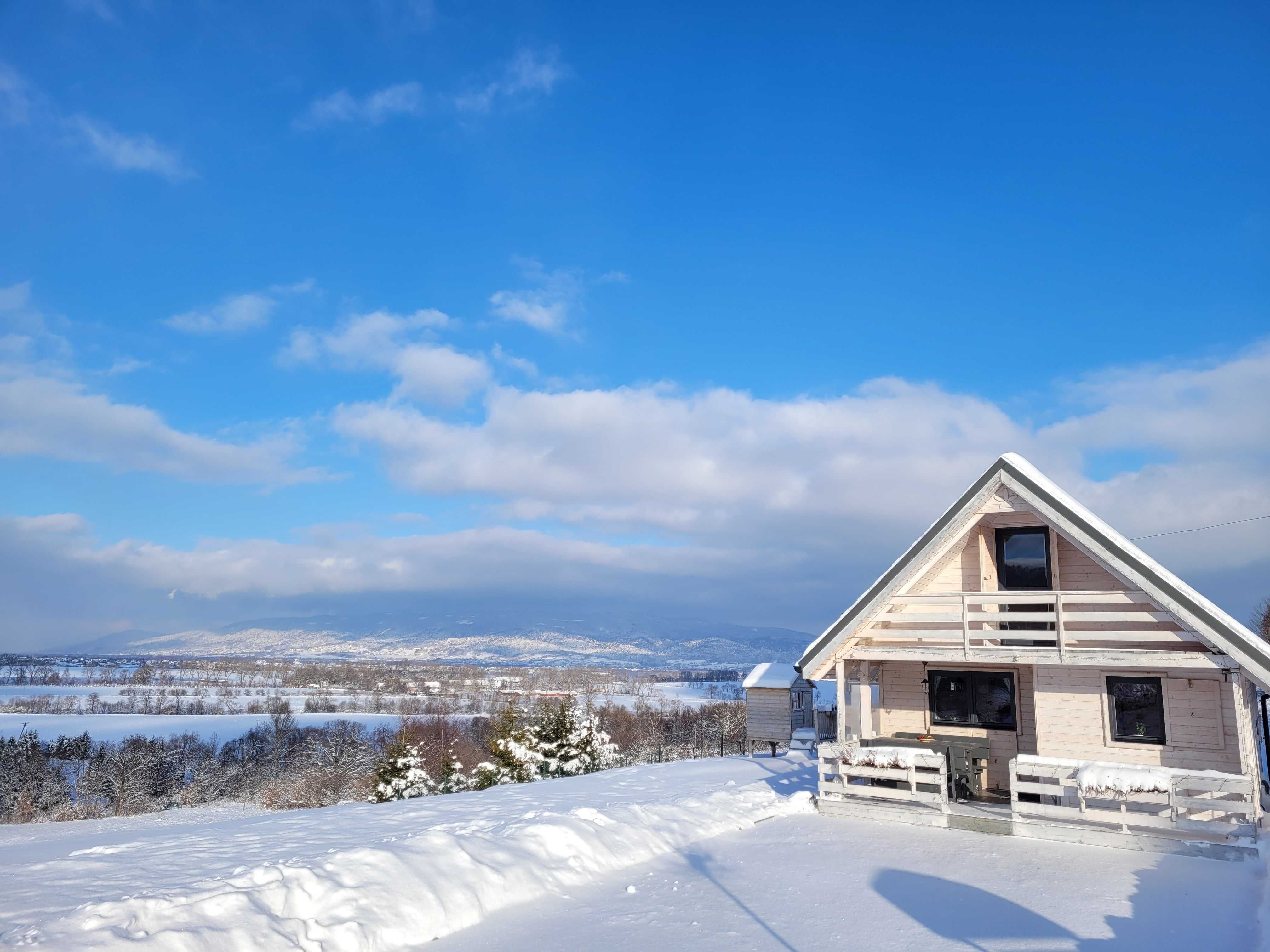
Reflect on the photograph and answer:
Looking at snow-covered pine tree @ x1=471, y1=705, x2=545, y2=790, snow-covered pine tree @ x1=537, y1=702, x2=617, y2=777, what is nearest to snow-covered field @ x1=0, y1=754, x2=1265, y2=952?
snow-covered pine tree @ x1=471, y1=705, x2=545, y2=790

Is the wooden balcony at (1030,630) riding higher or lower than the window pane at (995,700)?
higher

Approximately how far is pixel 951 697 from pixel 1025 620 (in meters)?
2.73

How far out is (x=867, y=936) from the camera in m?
6.76

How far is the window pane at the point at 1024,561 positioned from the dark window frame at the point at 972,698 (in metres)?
1.66

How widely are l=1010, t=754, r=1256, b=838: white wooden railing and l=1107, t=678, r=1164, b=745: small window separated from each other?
90cm

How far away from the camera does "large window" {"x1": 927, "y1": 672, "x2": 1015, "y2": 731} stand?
Answer: 1341 cm

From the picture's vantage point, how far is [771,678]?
26.7 metres

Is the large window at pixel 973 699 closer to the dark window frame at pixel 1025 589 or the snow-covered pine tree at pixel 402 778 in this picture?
the dark window frame at pixel 1025 589

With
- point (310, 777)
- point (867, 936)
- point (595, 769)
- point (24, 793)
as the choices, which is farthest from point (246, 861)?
point (24, 793)

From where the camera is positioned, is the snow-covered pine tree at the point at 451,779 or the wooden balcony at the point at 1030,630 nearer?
the wooden balcony at the point at 1030,630

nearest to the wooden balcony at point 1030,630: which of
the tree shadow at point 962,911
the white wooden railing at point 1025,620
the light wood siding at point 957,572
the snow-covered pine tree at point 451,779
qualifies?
the white wooden railing at point 1025,620

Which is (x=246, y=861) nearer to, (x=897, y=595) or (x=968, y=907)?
(x=968, y=907)

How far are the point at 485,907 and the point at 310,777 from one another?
52.0 meters

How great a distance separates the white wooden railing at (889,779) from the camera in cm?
1159
